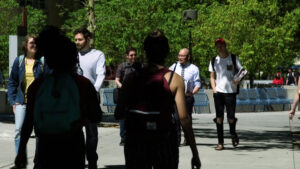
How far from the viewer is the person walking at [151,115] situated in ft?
15.9

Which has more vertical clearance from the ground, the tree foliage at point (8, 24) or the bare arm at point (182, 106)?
the tree foliage at point (8, 24)

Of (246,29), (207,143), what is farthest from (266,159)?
(246,29)

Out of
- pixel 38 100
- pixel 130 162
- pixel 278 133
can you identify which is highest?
pixel 38 100

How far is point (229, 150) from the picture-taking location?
11648 mm

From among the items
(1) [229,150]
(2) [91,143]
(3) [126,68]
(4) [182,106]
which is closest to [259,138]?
(1) [229,150]

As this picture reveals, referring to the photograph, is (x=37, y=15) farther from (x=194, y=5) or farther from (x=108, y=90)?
(x=108, y=90)

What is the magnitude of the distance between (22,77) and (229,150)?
446cm

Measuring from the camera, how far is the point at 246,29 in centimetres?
3688

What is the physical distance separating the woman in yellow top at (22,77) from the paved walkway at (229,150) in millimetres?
1148

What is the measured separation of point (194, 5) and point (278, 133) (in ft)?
119

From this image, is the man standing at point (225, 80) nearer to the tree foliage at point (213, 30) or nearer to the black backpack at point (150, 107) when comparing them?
the black backpack at point (150, 107)

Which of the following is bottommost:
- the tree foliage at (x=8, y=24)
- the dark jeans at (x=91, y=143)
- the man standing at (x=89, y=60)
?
the dark jeans at (x=91, y=143)

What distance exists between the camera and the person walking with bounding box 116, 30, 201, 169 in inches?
→ 190

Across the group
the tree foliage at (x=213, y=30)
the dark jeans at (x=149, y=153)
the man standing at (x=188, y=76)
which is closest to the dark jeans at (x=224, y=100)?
the man standing at (x=188, y=76)
